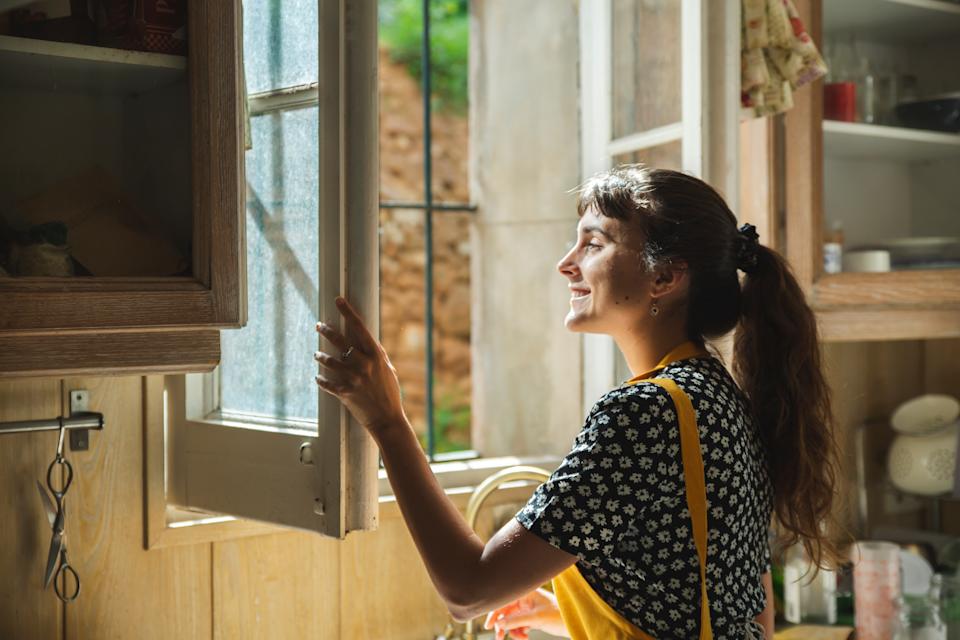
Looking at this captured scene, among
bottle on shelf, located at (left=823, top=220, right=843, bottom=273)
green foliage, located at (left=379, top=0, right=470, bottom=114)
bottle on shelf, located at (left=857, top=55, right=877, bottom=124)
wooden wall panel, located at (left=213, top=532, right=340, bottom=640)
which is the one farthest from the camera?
green foliage, located at (left=379, top=0, right=470, bottom=114)

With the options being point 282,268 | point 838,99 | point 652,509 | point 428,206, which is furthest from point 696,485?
point 838,99

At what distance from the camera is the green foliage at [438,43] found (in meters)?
4.75

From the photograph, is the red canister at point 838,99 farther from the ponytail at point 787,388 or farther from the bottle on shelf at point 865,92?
the ponytail at point 787,388

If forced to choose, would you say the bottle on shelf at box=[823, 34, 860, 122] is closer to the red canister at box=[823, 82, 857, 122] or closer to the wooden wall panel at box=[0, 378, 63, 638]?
the red canister at box=[823, 82, 857, 122]

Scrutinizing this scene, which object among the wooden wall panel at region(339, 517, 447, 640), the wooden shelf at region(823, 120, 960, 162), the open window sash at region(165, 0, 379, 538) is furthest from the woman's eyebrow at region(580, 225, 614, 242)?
the wooden shelf at region(823, 120, 960, 162)

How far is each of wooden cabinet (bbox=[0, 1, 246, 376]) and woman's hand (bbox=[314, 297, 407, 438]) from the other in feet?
0.42

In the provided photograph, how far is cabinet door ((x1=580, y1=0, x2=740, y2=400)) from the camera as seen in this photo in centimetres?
161

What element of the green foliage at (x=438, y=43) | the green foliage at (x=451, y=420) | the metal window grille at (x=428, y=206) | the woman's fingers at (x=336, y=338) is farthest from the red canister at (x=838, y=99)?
the green foliage at (x=451, y=420)

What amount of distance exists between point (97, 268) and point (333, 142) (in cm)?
33

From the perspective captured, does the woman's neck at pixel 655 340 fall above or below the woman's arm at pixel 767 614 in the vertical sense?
above

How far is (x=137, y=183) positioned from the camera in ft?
3.96

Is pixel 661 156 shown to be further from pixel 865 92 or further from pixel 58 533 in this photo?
pixel 58 533

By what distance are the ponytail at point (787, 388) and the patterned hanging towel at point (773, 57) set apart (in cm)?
56

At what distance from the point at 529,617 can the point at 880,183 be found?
4.46 feet
